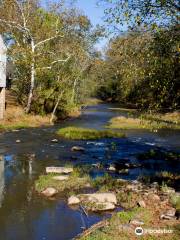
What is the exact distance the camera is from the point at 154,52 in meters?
11.8

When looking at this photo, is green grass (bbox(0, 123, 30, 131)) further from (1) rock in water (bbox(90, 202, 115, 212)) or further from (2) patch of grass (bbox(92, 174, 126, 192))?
(1) rock in water (bbox(90, 202, 115, 212))

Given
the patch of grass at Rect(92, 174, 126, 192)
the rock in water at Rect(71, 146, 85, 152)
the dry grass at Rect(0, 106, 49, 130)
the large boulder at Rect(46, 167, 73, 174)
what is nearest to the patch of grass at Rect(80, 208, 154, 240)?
the patch of grass at Rect(92, 174, 126, 192)

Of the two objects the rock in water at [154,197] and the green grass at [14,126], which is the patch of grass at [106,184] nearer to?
the rock in water at [154,197]

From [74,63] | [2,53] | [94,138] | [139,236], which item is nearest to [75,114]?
[74,63]

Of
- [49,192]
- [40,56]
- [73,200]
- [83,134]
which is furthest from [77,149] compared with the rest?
[40,56]

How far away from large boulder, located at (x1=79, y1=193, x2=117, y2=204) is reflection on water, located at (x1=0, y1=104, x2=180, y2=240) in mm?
816

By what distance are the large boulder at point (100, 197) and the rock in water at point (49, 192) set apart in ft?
4.38

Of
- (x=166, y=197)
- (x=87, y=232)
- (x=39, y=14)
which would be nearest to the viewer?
(x=87, y=232)

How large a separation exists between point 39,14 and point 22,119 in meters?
13.3

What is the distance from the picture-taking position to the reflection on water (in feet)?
40.4

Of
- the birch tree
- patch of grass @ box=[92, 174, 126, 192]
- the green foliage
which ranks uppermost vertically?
the birch tree

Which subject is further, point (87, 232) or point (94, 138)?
point (94, 138)

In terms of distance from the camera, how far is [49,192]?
1576 centimetres

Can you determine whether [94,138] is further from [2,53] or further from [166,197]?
[166,197]
